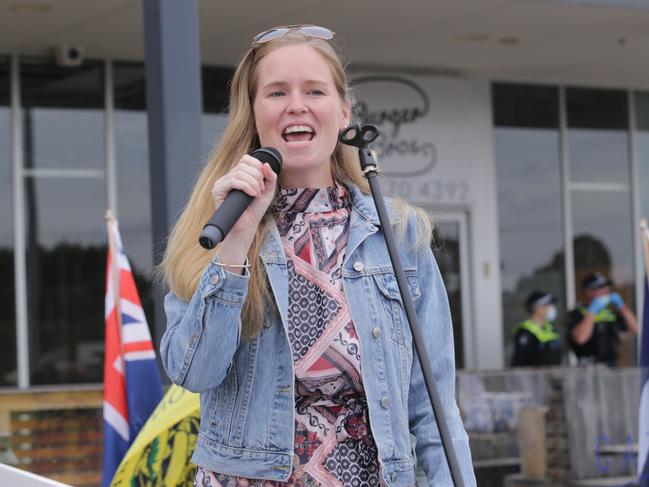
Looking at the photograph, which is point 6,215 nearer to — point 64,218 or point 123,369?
point 64,218

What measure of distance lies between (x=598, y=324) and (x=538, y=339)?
3.88 ft

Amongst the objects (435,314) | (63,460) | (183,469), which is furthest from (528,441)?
(435,314)

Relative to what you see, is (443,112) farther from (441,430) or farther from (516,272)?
(441,430)

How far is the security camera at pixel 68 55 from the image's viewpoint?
11641mm

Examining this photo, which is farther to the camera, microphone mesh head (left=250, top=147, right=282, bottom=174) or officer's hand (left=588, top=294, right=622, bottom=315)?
officer's hand (left=588, top=294, right=622, bottom=315)

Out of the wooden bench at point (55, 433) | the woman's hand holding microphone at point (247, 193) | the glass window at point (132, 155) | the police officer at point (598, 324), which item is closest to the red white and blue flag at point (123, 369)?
the wooden bench at point (55, 433)

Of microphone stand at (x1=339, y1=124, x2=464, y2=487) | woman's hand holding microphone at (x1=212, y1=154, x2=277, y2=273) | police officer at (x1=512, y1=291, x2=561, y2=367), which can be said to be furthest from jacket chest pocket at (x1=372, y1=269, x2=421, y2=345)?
police officer at (x1=512, y1=291, x2=561, y2=367)

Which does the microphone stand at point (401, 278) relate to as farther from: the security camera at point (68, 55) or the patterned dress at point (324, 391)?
the security camera at point (68, 55)

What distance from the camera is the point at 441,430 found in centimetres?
229

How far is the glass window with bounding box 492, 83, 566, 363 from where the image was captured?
14.2 meters

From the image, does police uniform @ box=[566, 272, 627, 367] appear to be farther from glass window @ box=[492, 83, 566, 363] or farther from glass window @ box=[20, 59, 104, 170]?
glass window @ box=[20, 59, 104, 170]

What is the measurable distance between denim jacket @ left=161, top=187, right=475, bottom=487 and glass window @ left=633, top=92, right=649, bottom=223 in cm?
1323

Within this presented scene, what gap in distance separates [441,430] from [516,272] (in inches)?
481

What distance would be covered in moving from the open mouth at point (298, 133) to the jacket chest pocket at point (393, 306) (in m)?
0.33
